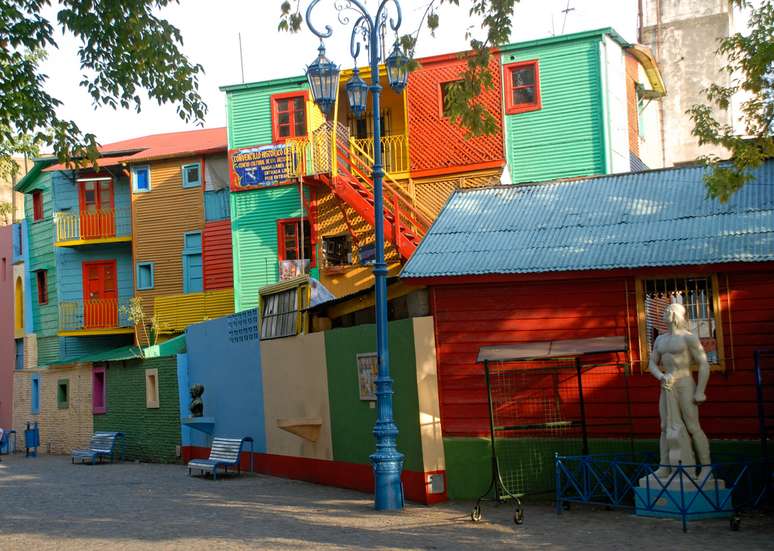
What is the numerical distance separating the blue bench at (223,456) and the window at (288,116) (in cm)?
940

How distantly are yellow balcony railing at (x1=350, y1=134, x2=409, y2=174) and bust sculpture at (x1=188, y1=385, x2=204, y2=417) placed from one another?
23.6 feet

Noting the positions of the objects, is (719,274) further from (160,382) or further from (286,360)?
(160,382)

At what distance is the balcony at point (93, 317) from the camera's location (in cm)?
3484

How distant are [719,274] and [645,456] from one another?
256 centimetres

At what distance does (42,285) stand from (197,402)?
14.8 m

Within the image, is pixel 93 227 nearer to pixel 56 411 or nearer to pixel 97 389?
pixel 56 411

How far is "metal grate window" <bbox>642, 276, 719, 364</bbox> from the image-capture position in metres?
14.2

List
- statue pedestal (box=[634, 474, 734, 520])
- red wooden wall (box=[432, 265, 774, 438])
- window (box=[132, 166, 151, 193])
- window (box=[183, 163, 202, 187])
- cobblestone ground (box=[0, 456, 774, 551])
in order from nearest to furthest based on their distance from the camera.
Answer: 1. cobblestone ground (box=[0, 456, 774, 551])
2. statue pedestal (box=[634, 474, 734, 520])
3. red wooden wall (box=[432, 265, 774, 438])
4. window (box=[183, 163, 202, 187])
5. window (box=[132, 166, 151, 193])

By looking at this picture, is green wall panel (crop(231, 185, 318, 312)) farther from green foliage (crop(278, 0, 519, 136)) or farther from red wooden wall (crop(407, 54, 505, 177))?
green foliage (crop(278, 0, 519, 136))

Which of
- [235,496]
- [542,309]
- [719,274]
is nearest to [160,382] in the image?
[235,496]

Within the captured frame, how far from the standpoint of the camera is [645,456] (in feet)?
46.6

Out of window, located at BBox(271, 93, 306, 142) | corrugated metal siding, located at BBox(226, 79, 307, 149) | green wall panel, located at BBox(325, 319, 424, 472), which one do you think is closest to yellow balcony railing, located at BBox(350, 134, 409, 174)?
window, located at BBox(271, 93, 306, 142)

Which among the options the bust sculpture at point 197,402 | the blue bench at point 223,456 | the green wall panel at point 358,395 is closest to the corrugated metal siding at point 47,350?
the bust sculpture at point 197,402

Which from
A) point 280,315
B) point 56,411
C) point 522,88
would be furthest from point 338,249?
point 56,411
